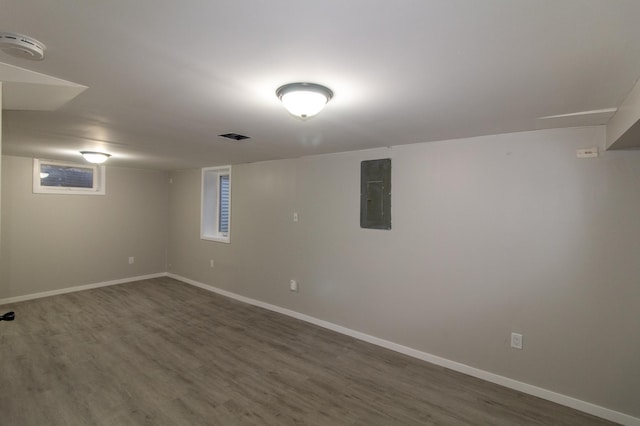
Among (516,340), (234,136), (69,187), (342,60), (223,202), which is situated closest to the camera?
(342,60)

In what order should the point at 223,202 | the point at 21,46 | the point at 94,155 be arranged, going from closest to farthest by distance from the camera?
the point at 21,46 → the point at 94,155 → the point at 223,202

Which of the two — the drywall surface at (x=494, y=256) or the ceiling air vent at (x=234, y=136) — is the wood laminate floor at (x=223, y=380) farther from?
the ceiling air vent at (x=234, y=136)

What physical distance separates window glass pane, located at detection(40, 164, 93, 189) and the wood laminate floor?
7.04 feet

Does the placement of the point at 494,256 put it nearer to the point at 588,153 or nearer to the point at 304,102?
the point at 588,153

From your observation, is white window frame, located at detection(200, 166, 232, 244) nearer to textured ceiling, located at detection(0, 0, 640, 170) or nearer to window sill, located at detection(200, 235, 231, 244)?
window sill, located at detection(200, 235, 231, 244)

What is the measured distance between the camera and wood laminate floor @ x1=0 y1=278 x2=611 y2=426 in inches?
90.0

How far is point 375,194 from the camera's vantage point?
11.6 feet

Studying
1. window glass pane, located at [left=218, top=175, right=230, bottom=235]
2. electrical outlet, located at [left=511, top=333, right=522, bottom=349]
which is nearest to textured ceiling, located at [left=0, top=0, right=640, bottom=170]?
electrical outlet, located at [left=511, top=333, right=522, bottom=349]

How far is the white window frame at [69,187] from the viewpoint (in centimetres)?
485

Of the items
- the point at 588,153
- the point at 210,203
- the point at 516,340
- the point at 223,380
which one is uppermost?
the point at 588,153

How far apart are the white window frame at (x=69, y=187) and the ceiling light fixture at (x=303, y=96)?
5.20m

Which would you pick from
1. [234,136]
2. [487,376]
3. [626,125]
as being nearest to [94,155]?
[234,136]

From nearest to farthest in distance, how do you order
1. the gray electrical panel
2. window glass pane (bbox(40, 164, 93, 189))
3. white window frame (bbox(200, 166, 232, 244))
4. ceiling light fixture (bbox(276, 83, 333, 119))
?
ceiling light fixture (bbox(276, 83, 333, 119)) → the gray electrical panel → window glass pane (bbox(40, 164, 93, 189)) → white window frame (bbox(200, 166, 232, 244))

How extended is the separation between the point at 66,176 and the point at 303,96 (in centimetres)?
551
